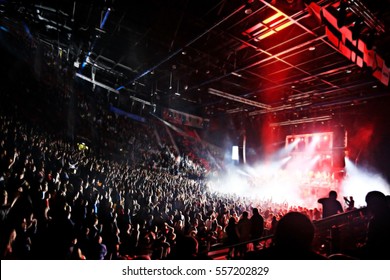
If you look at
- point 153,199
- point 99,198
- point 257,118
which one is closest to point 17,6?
point 99,198

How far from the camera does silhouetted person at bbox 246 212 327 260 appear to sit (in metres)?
1.33

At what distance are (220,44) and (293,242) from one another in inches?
291

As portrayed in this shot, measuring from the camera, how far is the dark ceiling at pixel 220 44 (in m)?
5.82

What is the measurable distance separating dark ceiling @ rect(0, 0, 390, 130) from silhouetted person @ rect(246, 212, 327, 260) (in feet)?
14.2

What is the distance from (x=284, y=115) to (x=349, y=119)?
3258mm

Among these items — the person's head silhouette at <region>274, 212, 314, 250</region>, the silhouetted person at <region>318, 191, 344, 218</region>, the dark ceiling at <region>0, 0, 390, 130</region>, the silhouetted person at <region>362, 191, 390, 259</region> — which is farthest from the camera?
the dark ceiling at <region>0, 0, 390, 130</region>

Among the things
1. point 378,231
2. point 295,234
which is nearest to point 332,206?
point 378,231

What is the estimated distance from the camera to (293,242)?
52.3 inches

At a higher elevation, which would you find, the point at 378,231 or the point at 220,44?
the point at 220,44

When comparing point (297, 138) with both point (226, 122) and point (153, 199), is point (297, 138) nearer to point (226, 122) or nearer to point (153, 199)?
point (226, 122)

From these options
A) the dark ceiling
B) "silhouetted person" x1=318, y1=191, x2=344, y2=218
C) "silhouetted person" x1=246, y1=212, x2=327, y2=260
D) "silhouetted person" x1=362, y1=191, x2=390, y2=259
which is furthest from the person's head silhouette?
the dark ceiling

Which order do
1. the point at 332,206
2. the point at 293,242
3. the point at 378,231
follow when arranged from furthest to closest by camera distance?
the point at 332,206, the point at 378,231, the point at 293,242

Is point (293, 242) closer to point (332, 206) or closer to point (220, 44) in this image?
point (332, 206)

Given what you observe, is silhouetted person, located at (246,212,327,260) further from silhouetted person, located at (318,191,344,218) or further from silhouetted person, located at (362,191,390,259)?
silhouetted person, located at (318,191,344,218)
